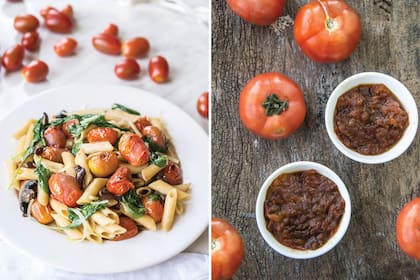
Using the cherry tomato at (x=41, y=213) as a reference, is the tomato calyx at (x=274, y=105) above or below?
above

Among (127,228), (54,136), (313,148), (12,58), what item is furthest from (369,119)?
(12,58)

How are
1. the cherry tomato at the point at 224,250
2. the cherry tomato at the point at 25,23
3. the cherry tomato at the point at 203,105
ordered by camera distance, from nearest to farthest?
the cherry tomato at the point at 224,250 < the cherry tomato at the point at 203,105 < the cherry tomato at the point at 25,23

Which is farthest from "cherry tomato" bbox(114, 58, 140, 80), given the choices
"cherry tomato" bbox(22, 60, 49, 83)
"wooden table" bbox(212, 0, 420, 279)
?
"wooden table" bbox(212, 0, 420, 279)

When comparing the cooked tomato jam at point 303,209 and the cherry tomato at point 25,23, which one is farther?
the cherry tomato at point 25,23

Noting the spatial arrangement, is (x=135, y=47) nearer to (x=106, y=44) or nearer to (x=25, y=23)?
(x=106, y=44)

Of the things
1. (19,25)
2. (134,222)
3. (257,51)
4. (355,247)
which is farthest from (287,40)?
(19,25)

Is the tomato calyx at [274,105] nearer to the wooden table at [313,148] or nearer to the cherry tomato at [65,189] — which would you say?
the wooden table at [313,148]

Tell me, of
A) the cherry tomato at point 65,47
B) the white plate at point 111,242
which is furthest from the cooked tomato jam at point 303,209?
the cherry tomato at point 65,47
